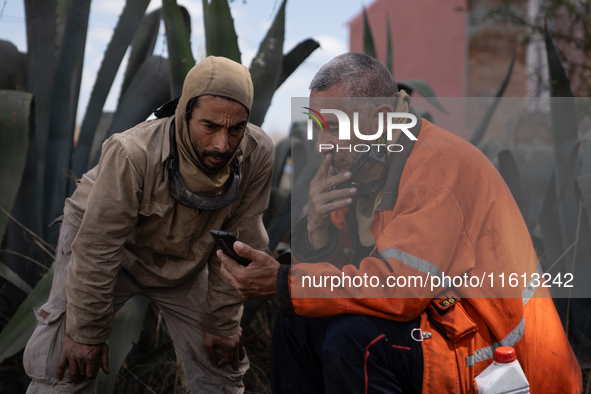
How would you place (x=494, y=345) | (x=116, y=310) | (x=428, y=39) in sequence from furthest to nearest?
(x=428, y=39), (x=116, y=310), (x=494, y=345)

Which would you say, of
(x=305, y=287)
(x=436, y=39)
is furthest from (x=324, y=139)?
(x=436, y=39)

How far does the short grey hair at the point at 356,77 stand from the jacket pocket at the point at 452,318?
2.09 ft

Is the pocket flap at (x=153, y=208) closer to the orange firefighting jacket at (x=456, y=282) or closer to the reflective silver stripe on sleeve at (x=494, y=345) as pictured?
the orange firefighting jacket at (x=456, y=282)

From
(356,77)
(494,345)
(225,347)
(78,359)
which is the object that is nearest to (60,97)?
(78,359)

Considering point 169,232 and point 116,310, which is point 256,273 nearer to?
point 169,232

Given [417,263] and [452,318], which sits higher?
[417,263]

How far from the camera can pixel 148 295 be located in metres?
1.90

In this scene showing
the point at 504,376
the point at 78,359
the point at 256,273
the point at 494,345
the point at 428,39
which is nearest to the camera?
the point at 504,376

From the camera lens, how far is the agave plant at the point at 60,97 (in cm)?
202

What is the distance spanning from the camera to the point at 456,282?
1.38 metres

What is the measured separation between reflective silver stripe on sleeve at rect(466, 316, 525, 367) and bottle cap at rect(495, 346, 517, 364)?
0.07 metres

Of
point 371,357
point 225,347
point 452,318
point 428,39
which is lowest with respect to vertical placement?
point 225,347

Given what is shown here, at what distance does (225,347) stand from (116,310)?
16.4 inches

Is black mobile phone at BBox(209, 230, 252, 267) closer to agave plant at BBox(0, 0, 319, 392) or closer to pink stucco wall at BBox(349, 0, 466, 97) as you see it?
agave plant at BBox(0, 0, 319, 392)
